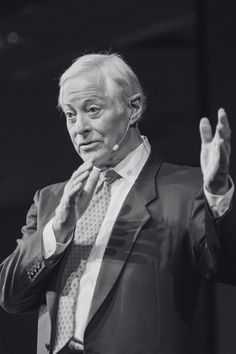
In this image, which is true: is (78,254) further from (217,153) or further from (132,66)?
(132,66)

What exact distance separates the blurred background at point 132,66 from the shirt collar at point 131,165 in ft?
2.01

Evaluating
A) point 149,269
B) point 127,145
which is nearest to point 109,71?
point 127,145

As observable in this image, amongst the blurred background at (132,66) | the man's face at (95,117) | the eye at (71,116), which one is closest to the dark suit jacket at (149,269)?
the man's face at (95,117)

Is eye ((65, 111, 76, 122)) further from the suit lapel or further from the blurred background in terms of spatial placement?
the blurred background

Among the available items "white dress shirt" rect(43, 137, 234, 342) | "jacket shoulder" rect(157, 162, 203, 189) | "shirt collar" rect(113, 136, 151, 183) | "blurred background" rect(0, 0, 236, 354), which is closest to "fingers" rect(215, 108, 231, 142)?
"white dress shirt" rect(43, 137, 234, 342)

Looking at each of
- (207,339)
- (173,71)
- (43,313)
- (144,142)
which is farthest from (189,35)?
(43,313)

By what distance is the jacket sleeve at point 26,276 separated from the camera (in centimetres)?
234

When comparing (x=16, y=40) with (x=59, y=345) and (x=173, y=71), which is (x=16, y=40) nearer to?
(x=173, y=71)

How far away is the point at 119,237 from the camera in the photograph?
7.57 feet

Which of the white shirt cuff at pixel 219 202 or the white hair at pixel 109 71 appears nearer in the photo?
the white shirt cuff at pixel 219 202

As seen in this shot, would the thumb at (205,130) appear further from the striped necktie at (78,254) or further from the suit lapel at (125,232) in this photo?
the striped necktie at (78,254)

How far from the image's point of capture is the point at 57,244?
2.32m

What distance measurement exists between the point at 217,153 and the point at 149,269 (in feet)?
1.23

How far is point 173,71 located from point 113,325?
1.22m
